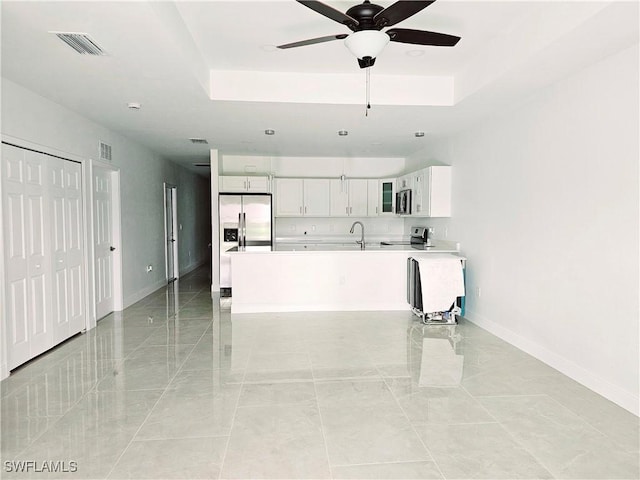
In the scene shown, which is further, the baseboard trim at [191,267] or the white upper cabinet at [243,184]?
the baseboard trim at [191,267]

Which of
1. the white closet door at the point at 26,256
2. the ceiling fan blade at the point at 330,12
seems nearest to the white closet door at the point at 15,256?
the white closet door at the point at 26,256

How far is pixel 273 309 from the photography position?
5582 mm

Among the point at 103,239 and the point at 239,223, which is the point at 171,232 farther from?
the point at 103,239

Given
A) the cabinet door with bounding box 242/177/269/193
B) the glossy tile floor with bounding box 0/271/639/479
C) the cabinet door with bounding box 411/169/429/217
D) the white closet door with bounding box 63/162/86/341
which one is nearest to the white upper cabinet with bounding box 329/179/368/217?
the cabinet door with bounding box 242/177/269/193

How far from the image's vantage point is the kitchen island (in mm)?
5535

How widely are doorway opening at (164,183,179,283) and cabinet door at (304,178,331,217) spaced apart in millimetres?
2764

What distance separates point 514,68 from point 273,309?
392cm

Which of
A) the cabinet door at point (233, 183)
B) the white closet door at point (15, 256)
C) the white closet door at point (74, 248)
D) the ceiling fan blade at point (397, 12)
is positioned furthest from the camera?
the cabinet door at point (233, 183)

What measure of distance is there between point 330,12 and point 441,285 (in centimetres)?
355

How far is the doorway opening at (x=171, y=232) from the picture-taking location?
8.18 m

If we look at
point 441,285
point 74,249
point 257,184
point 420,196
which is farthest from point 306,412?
point 257,184

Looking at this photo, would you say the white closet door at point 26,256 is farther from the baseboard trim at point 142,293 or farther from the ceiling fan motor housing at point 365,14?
the ceiling fan motor housing at point 365,14

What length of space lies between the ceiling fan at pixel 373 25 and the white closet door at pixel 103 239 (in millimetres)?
3848

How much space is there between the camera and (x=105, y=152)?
17.1 ft
